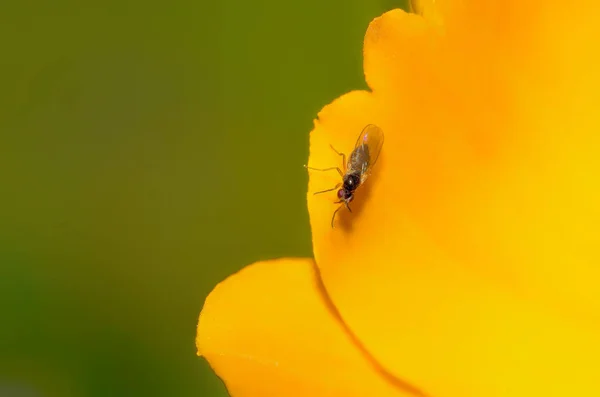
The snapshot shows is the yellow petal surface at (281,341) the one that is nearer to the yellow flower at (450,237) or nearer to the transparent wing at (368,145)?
the yellow flower at (450,237)

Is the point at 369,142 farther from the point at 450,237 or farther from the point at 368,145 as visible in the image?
the point at 450,237

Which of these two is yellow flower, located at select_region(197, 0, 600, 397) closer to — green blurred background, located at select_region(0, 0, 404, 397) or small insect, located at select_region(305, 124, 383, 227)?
small insect, located at select_region(305, 124, 383, 227)

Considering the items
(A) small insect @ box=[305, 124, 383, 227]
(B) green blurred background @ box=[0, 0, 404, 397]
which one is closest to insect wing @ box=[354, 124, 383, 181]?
(A) small insect @ box=[305, 124, 383, 227]

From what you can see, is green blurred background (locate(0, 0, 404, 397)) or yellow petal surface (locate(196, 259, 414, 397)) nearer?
yellow petal surface (locate(196, 259, 414, 397))

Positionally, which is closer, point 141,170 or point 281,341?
point 281,341

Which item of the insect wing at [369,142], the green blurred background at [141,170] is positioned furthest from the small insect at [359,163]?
the green blurred background at [141,170]

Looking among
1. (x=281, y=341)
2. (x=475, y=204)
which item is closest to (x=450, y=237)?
(x=475, y=204)
